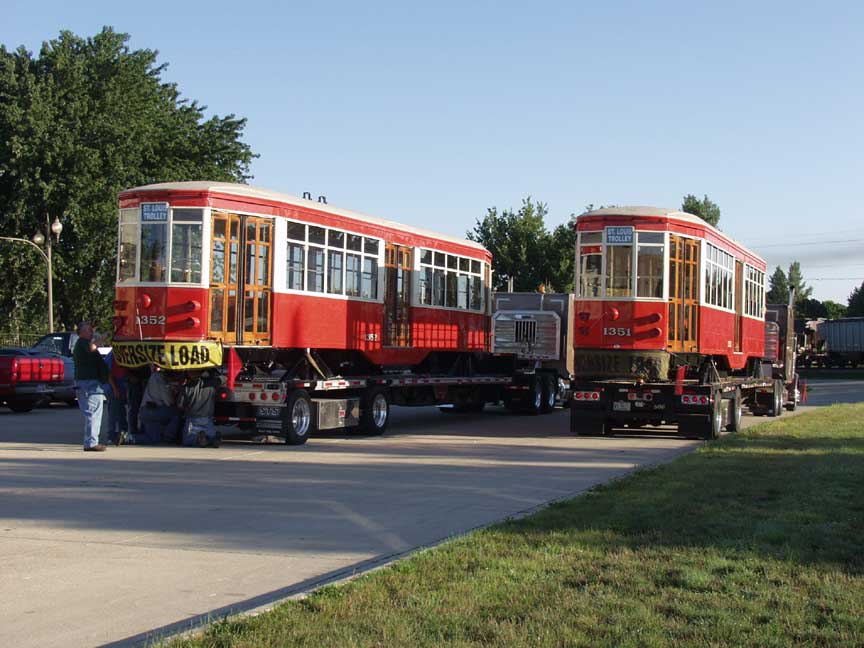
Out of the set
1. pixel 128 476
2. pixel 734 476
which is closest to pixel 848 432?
pixel 734 476

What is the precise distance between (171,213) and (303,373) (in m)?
4.02

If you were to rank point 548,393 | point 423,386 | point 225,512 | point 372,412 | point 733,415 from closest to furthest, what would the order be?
point 225,512 → point 372,412 → point 733,415 → point 423,386 → point 548,393

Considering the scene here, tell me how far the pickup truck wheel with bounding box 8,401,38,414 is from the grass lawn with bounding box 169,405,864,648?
64.5 ft

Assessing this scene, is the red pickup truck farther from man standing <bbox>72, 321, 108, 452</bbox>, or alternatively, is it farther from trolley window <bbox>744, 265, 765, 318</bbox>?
trolley window <bbox>744, 265, 765, 318</bbox>

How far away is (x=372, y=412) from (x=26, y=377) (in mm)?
10037

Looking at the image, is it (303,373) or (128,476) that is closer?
(128,476)

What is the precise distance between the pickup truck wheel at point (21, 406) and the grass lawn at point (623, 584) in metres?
19.6

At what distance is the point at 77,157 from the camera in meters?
47.1

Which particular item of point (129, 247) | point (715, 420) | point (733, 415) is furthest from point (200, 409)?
point (733, 415)

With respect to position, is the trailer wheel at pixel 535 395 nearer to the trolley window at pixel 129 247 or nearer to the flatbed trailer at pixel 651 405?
the flatbed trailer at pixel 651 405

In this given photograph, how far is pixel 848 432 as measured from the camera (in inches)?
840

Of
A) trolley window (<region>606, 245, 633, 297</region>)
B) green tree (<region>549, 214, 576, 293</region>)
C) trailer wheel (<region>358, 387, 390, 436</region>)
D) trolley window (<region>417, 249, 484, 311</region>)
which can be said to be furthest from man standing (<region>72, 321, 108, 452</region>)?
green tree (<region>549, 214, 576, 293</region>)

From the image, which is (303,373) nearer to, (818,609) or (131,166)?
(818,609)

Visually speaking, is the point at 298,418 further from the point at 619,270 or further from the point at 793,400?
the point at 793,400
